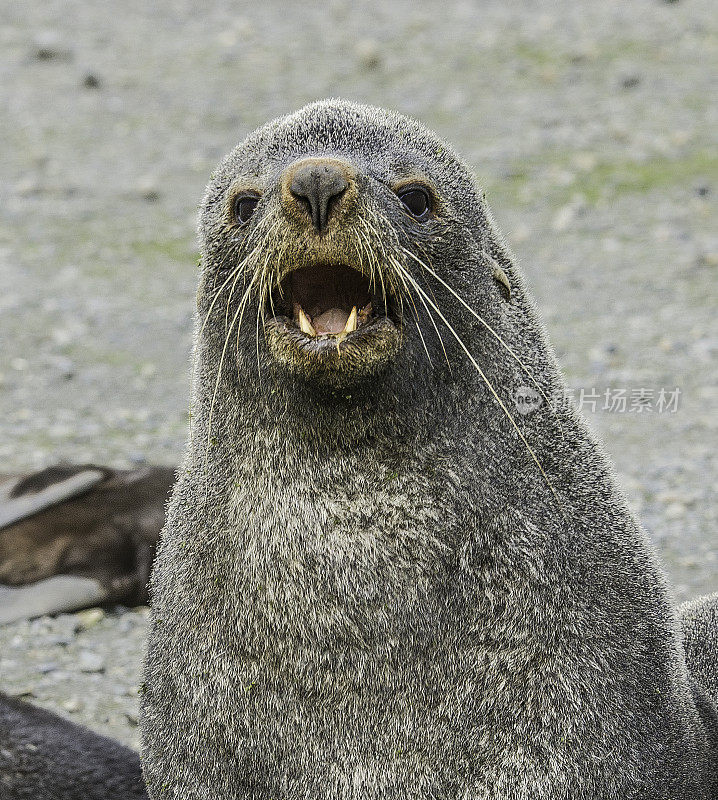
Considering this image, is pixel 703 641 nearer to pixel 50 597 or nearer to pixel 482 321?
pixel 482 321

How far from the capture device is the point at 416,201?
305 cm

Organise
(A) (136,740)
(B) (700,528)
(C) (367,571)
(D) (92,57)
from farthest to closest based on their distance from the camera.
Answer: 1. (D) (92,57)
2. (B) (700,528)
3. (A) (136,740)
4. (C) (367,571)

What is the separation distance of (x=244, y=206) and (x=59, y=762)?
2.11 m

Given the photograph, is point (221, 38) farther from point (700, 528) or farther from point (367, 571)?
point (367, 571)

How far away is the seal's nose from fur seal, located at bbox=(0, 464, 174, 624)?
3.05 m

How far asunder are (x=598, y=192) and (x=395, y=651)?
7632 millimetres

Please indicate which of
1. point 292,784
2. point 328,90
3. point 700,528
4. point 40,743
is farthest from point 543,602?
point 328,90

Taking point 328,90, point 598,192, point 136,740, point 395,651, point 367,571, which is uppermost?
point 328,90

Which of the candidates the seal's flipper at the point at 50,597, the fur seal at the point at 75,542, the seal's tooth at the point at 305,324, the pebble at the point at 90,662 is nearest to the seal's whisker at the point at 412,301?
the seal's tooth at the point at 305,324

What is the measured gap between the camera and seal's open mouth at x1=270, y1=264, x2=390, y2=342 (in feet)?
9.43

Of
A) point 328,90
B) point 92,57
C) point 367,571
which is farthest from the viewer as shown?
point 92,57

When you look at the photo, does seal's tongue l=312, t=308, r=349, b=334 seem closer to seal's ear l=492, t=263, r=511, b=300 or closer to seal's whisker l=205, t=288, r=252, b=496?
seal's whisker l=205, t=288, r=252, b=496

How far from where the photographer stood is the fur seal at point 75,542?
17.8 feet

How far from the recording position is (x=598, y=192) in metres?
10.0
